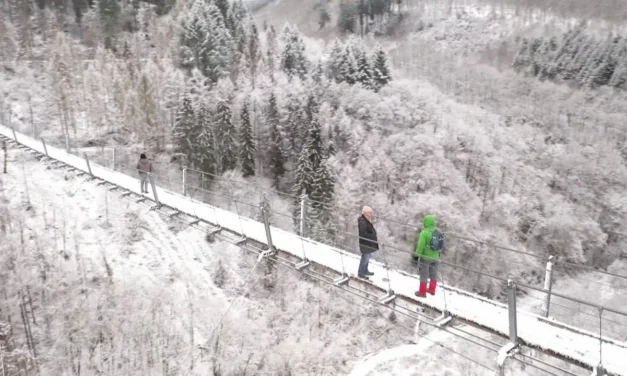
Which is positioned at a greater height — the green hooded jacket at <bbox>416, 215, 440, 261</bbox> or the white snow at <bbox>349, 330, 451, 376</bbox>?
the green hooded jacket at <bbox>416, 215, 440, 261</bbox>

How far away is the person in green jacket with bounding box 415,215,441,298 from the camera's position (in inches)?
224

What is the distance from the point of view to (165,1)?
61719mm

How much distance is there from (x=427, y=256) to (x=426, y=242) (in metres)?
0.17

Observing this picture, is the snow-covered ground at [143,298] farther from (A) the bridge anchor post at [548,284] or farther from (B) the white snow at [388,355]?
(A) the bridge anchor post at [548,284]

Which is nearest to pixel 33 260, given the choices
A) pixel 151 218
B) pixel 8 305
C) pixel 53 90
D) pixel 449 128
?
pixel 8 305

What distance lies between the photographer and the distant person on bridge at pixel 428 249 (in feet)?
18.7

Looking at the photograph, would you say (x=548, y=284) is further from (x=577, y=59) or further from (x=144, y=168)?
(x=577, y=59)

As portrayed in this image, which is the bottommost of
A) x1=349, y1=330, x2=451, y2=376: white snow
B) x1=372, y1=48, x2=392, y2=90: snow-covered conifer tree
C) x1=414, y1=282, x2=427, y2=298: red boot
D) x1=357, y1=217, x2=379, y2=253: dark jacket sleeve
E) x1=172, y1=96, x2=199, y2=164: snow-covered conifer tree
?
x1=349, y1=330, x2=451, y2=376: white snow

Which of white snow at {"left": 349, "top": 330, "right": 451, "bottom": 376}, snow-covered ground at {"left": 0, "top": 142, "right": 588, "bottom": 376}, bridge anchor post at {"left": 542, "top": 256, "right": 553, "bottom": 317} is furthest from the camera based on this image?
white snow at {"left": 349, "top": 330, "right": 451, "bottom": 376}

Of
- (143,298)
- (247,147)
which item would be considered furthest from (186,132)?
(143,298)

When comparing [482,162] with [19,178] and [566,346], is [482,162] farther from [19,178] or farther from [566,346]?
[566,346]

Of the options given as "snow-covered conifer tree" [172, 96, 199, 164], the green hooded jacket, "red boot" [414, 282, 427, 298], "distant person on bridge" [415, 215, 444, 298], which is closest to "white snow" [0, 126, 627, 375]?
"red boot" [414, 282, 427, 298]

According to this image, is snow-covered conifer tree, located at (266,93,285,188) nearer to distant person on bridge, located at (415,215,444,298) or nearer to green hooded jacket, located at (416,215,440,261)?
distant person on bridge, located at (415,215,444,298)

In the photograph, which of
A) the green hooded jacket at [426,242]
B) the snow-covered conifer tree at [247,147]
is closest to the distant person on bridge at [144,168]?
the green hooded jacket at [426,242]
